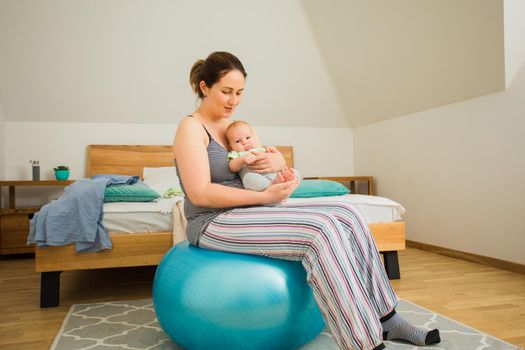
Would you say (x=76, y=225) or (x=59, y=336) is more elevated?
(x=76, y=225)

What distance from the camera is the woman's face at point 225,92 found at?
1.59 metres

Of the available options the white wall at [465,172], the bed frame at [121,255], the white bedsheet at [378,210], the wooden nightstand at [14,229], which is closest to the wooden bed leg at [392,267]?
the bed frame at [121,255]

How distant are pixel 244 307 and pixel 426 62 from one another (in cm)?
261

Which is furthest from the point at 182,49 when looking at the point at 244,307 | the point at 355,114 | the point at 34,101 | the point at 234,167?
the point at 244,307

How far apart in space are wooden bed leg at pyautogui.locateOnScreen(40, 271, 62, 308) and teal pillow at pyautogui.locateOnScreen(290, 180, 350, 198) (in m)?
1.51

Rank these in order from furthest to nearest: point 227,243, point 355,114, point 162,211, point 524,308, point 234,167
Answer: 1. point 355,114
2. point 162,211
3. point 524,308
4. point 234,167
5. point 227,243

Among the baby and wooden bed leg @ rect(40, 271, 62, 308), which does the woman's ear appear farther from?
wooden bed leg @ rect(40, 271, 62, 308)

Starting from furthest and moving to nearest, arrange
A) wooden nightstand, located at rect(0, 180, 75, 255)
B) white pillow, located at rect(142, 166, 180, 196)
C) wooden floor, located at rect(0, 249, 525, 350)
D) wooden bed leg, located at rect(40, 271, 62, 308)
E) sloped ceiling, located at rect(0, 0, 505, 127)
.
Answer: wooden nightstand, located at rect(0, 180, 75, 255), white pillow, located at rect(142, 166, 180, 196), sloped ceiling, located at rect(0, 0, 505, 127), wooden bed leg, located at rect(40, 271, 62, 308), wooden floor, located at rect(0, 249, 525, 350)

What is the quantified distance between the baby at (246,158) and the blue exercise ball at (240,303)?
264 mm

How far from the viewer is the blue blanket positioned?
2264 mm

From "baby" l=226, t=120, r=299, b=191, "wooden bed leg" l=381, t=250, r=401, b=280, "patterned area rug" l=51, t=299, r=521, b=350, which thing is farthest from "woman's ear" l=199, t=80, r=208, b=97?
"wooden bed leg" l=381, t=250, r=401, b=280

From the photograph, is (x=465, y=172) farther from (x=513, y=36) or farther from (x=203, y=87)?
(x=203, y=87)

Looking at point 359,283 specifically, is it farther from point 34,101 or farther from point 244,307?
point 34,101

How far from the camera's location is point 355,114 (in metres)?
4.56
